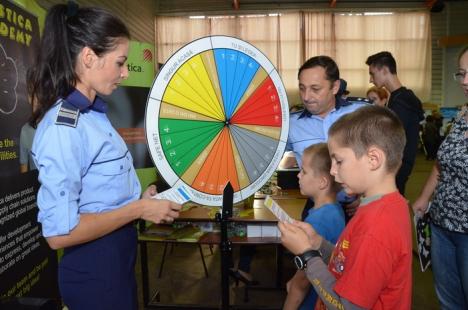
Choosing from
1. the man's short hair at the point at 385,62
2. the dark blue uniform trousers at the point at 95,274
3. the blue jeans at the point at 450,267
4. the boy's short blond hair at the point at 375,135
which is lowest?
the blue jeans at the point at 450,267

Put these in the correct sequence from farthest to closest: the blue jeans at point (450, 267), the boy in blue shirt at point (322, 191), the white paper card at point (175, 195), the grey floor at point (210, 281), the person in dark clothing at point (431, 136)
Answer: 1. the person in dark clothing at point (431, 136)
2. the grey floor at point (210, 281)
3. the blue jeans at point (450, 267)
4. the boy in blue shirt at point (322, 191)
5. the white paper card at point (175, 195)

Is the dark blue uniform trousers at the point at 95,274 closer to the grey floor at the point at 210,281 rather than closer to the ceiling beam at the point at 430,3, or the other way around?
the grey floor at the point at 210,281

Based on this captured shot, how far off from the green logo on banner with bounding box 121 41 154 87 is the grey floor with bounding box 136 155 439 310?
69.4 inches

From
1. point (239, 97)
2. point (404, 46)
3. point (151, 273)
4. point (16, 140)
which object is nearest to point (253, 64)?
point (239, 97)

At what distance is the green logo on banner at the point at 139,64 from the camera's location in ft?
11.5

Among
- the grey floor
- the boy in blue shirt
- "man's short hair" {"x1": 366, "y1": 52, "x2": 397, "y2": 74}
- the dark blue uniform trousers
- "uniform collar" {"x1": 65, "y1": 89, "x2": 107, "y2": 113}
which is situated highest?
"man's short hair" {"x1": 366, "y1": 52, "x2": 397, "y2": 74}

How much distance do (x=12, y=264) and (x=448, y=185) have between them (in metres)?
2.20

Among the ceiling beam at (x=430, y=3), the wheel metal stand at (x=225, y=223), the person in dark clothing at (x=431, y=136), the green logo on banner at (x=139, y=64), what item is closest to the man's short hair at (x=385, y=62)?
the green logo on banner at (x=139, y=64)

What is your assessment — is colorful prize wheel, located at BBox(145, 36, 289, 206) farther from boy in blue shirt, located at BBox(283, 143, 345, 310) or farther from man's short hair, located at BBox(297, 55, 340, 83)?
man's short hair, located at BBox(297, 55, 340, 83)

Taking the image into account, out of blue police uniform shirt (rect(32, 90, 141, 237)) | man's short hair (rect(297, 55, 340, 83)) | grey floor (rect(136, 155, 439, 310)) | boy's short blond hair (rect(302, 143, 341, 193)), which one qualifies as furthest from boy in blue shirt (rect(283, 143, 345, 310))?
grey floor (rect(136, 155, 439, 310))

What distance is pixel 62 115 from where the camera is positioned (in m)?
0.97

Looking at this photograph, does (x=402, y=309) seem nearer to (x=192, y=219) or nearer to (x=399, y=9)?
(x=192, y=219)

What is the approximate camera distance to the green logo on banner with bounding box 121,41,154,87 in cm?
350

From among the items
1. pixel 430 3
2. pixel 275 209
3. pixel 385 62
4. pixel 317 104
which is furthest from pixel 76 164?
pixel 430 3
